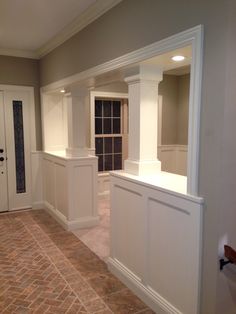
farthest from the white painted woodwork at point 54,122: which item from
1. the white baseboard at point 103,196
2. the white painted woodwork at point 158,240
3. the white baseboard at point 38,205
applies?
the white painted woodwork at point 158,240

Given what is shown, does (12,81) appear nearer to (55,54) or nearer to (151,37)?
(55,54)

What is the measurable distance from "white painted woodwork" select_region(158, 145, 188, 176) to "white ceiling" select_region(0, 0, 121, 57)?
336cm

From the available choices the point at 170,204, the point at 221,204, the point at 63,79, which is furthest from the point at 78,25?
the point at 221,204

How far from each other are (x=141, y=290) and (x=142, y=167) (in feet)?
3.67

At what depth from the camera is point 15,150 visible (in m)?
5.12

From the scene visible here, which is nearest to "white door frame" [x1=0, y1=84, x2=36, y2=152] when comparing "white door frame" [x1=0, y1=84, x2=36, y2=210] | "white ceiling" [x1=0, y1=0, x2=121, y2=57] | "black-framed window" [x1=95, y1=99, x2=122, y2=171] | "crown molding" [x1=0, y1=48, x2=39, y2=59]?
"white door frame" [x1=0, y1=84, x2=36, y2=210]

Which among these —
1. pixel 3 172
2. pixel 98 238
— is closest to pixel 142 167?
pixel 98 238

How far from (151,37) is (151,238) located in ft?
5.42

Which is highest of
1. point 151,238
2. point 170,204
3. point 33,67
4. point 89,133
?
point 33,67

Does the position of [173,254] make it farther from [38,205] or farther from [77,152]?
[38,205]

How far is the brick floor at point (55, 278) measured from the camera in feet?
8.17

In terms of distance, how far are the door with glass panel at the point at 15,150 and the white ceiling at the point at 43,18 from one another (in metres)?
1.02

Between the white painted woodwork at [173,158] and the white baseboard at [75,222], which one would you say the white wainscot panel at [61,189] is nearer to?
the white baseboard at [75,222]

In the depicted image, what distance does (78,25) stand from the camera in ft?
11.1
